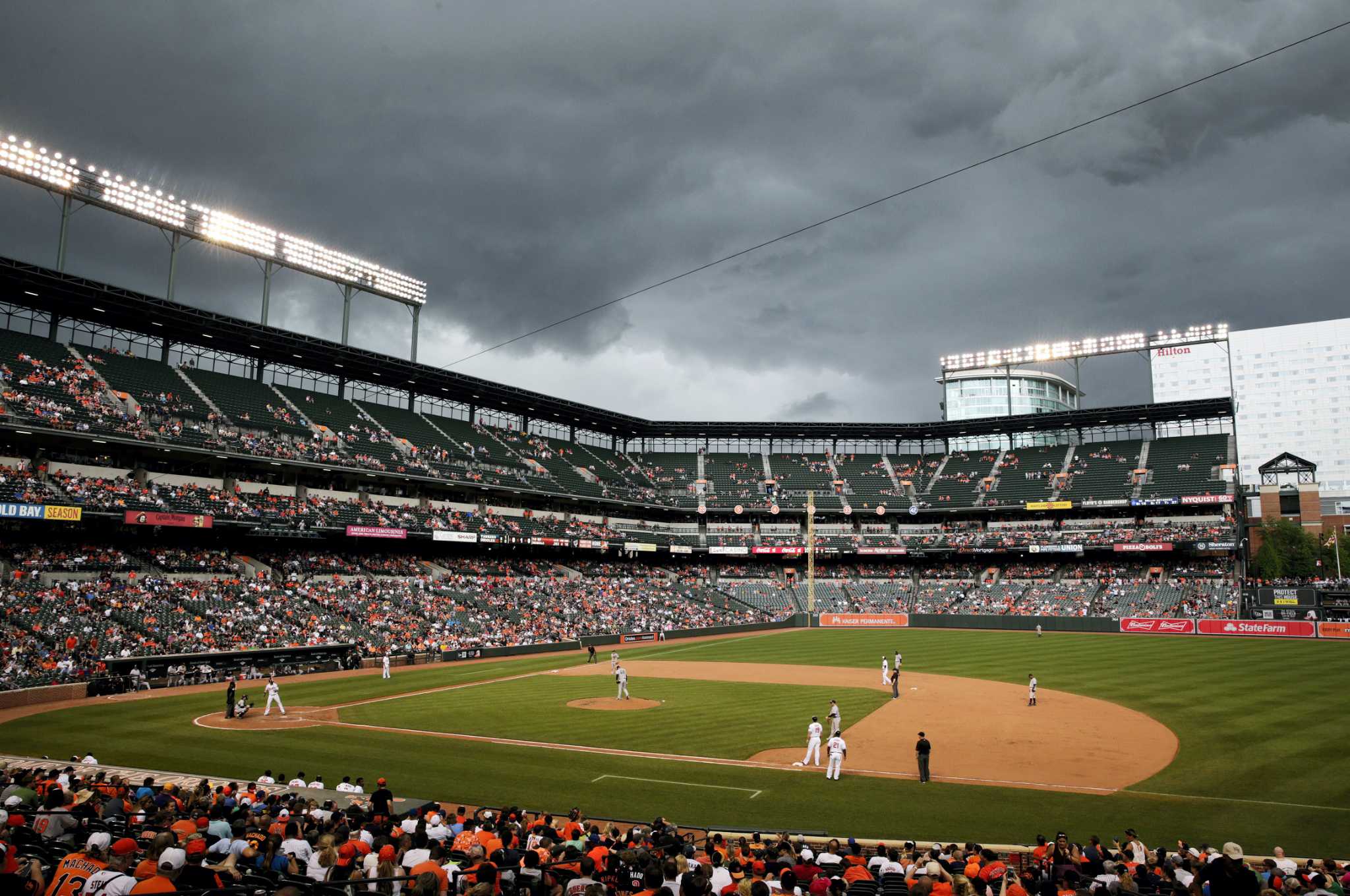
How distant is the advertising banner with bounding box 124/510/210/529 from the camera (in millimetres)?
42375

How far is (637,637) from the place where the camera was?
197 ft

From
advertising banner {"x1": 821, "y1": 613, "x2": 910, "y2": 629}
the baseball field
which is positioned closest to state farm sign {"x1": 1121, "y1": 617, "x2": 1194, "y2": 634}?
the baseball field

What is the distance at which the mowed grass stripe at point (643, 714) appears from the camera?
2388 cm

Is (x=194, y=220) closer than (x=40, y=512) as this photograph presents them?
No

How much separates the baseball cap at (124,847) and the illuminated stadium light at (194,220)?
5034cm

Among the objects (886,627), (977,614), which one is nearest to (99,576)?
(886,627)

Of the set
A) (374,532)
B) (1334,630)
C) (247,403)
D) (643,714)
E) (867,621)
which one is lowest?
(867,621)

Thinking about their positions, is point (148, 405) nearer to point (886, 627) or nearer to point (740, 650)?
point (740, 650)

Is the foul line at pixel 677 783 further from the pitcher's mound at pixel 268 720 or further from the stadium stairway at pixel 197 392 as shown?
the stadium stairway at pixel 197 392

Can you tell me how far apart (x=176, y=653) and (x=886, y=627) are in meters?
52.6

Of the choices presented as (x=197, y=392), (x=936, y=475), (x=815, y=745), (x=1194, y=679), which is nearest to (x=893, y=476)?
(x=936, y=475)

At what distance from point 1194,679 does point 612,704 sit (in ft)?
83.2

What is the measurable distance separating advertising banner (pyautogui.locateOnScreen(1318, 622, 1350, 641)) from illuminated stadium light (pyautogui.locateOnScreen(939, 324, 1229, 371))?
34.7 m

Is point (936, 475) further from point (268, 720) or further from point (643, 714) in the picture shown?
point (268, 720)
